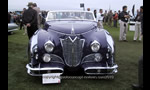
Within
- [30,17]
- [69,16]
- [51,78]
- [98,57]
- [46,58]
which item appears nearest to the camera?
[51,78]

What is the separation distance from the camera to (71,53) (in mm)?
3561

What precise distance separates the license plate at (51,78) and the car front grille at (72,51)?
38 cm

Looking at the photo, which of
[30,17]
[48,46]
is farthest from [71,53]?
[30,17]

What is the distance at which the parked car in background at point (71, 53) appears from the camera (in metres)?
3.52

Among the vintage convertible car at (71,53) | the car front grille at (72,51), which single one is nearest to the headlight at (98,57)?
the vintage convertible car at (71,53)

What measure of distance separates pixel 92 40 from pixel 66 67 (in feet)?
2.59

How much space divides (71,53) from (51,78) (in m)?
0.63

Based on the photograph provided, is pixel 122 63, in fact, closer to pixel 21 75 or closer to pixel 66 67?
pixel 66 67

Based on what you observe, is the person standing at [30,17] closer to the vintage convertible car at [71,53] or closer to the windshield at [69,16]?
the windshield at [69,16]

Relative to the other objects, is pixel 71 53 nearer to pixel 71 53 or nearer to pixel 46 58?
pixel 71 53

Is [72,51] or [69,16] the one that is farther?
[69,16]

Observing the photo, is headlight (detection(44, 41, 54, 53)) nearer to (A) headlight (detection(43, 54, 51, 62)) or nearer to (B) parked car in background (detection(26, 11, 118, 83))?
(B) parked car in background (detection(26, 11, 118, 83))

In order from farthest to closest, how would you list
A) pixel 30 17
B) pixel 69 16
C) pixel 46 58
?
pixel 30 17
pixel 69 16
pixel 46 58
